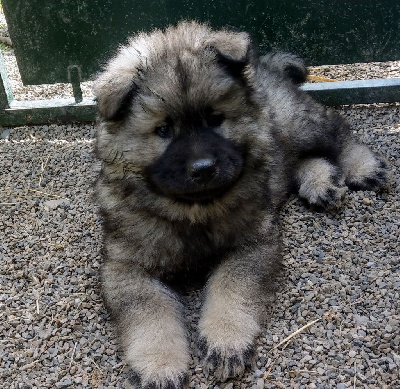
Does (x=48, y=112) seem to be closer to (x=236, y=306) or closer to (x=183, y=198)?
(x=183, y=198)

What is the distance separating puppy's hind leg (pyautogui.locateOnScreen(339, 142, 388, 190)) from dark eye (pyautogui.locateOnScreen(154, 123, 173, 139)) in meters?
1.58

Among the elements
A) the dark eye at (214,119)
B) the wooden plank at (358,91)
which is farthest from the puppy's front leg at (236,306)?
the wooden plank at (358,91)

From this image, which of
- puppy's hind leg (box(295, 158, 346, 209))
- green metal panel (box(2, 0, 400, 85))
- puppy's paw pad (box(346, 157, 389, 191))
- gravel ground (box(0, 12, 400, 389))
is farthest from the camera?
green metal panel (box(2, 0, 400, 85))

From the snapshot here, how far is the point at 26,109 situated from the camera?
4926mm

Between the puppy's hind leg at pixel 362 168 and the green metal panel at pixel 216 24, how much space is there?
114cm

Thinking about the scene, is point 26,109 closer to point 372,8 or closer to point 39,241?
point 39,241

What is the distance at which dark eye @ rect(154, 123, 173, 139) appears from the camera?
2.68 m

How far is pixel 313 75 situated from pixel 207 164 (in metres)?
3.19

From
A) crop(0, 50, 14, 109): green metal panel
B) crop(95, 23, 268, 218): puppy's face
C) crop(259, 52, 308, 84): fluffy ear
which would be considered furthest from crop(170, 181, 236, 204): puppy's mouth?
crop(0, 50, 14, 109): green metal panel

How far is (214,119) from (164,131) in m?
0.24

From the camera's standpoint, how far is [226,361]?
8.24 ft

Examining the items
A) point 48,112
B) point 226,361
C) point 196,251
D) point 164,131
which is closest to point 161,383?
point 226,361

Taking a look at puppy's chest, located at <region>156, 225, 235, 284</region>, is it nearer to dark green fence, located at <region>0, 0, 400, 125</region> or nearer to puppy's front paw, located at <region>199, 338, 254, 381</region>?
puppy's front paw, located at <region>199, 338, 254, 381</region>

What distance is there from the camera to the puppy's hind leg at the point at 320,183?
355 centimetres
